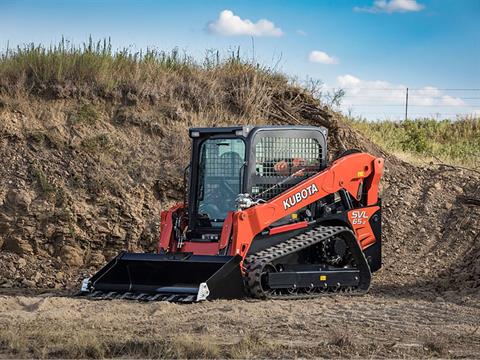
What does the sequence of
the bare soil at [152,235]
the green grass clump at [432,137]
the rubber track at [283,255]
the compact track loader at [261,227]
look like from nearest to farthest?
the bare soil at [152,235], the rubber track at [283,255], the compact track loader at [261,227], the green grass clump at [432,137]

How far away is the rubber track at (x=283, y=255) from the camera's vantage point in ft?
36.6

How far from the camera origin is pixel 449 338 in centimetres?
904

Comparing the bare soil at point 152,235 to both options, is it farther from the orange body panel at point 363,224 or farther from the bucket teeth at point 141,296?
the orange body panel at point 363,224

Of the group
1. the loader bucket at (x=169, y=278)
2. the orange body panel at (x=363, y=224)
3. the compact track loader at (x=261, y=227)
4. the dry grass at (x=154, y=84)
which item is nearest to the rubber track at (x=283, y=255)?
the compact track loader at (x=261, y=227)

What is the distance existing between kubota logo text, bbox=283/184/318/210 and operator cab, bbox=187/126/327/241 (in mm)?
331

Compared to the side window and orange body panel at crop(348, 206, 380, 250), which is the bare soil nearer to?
orange body panel at crop(348, 206, 380, 250)

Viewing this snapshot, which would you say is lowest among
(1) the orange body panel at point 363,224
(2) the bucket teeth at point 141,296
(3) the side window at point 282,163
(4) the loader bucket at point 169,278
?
(2) the bucket teeth at point 141,296

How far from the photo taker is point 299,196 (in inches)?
475

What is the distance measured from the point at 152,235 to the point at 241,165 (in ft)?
13.6

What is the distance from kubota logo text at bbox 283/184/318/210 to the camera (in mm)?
11900

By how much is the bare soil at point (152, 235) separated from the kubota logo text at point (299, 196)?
135 cm

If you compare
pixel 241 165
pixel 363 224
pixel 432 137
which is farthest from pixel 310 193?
pixel 432 137

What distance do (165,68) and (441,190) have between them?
6.12m

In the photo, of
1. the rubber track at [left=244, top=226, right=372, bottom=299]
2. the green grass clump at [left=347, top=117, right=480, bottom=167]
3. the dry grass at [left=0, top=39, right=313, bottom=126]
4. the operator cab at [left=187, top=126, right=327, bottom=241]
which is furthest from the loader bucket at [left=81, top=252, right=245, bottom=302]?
the green grass clump at [left=347, top=117, right=480, bottom=167]
